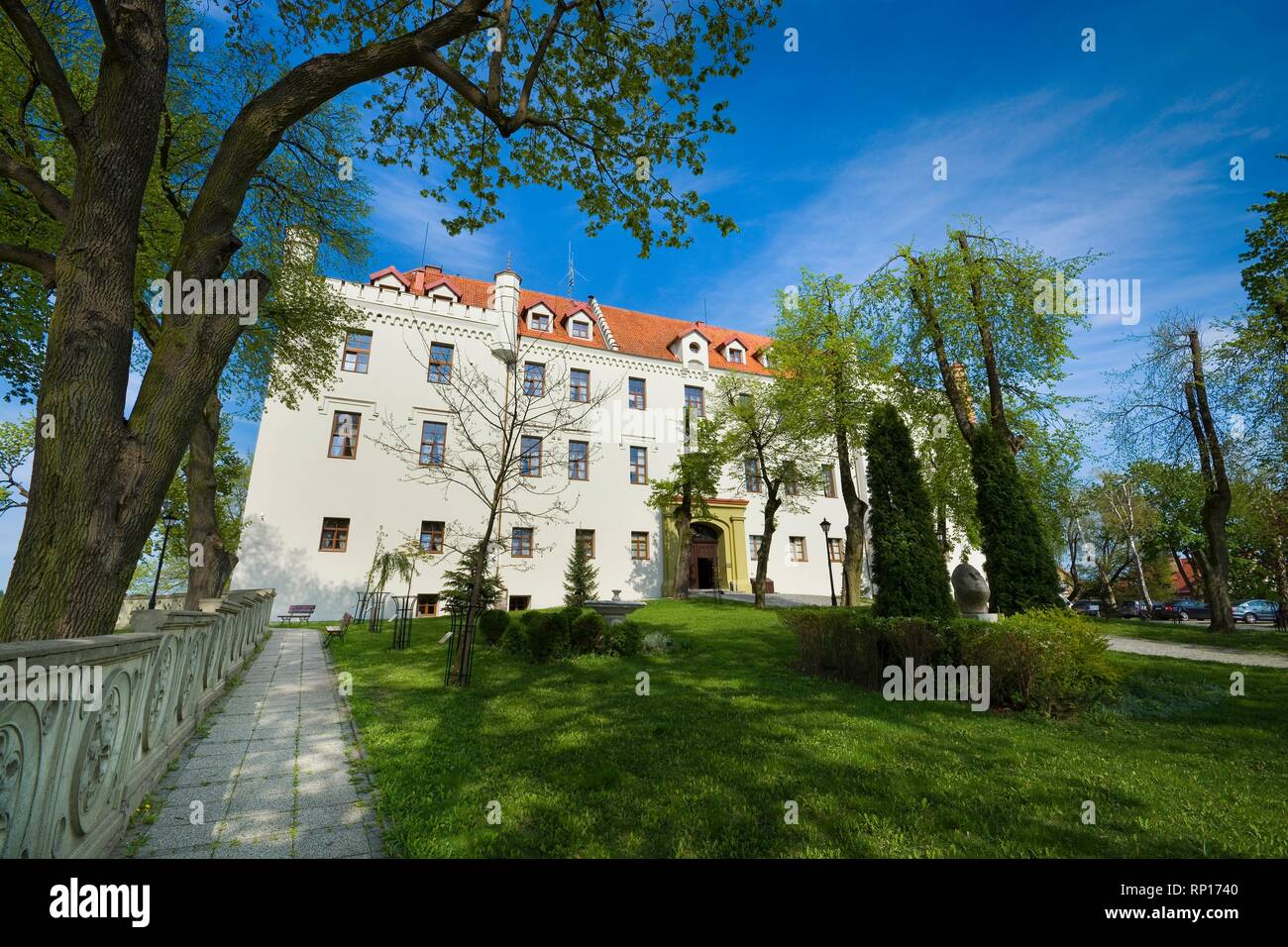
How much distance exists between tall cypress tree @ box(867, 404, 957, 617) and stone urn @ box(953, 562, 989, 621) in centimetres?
433

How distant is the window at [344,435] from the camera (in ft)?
76.1

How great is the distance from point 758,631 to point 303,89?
46.8 feet

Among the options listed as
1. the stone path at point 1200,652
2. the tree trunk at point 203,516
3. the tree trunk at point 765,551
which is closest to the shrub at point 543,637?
the tree trunk at point 203,516

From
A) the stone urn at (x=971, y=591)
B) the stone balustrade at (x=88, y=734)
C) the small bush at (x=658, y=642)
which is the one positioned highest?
the stone balustrade at (x=88, y=734)

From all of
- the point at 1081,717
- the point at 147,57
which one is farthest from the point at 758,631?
the point at 147,57

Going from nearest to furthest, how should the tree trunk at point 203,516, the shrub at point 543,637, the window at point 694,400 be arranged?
1. the shrub at point 543,637
2. the tree trunk at point 203,516
3. the window at point 694,400

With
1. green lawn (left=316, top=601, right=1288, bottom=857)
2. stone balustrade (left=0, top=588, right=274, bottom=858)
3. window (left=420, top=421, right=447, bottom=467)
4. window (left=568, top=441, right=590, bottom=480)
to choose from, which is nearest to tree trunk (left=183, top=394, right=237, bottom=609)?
green lawn (left=316, top=601, right=1288, bottom=857)

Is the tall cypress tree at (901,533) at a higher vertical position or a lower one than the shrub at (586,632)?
higher

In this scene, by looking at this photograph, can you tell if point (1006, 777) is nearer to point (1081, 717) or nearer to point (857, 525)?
point (1081, 717)

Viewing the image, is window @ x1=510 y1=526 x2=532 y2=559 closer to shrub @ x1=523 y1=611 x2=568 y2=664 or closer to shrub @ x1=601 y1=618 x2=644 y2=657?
shrub @ x1=601 y1=618 x2=644 y2=657

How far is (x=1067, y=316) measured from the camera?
16219 millimetres

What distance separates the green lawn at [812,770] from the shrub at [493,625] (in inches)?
151

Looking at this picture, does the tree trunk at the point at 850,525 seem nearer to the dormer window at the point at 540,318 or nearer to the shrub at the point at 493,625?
the shrub at the point at 493,625

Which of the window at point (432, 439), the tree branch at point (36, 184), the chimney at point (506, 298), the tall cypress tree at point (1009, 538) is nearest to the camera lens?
the tree branch at point (36, 184)
